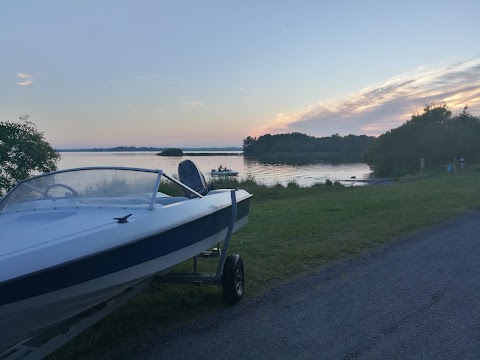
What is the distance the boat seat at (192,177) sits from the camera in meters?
5.39

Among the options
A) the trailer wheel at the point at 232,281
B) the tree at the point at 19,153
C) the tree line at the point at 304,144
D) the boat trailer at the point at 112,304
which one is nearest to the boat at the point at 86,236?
the boat trailer at the point at 112,304

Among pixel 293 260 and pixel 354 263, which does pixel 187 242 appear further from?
pixel 354 263

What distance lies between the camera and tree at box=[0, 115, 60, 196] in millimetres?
14523

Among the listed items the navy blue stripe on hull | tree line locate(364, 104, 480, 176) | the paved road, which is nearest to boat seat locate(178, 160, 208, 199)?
the navy blue stripe on hull

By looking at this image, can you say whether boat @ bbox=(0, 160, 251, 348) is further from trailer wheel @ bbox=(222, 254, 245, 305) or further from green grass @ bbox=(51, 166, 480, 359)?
green grass @ bbox=(51, 166, 480, 359)

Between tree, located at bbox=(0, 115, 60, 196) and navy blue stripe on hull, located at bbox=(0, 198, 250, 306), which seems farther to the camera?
tree, located at bbox=(0, 115, 60, 196)

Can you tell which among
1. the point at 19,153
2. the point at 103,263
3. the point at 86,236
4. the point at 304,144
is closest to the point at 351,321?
the point at 103,263

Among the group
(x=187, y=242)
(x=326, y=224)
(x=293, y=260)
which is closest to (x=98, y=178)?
(x=187, y=242)

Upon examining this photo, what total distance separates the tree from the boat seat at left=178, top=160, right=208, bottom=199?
36.4ft

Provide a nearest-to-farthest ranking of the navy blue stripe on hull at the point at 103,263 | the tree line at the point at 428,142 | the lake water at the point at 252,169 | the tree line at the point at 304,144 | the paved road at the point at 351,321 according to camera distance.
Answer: the navy blue stripe on hull at the point at 103,263
the paved road at the point at 351,321
the lake water at the point at 252,169
the tree line at the point at 428,142
the tree line at the point at 304,144

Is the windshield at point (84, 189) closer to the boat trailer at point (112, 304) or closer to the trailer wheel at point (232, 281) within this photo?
the boat trailer at point (112, 304)

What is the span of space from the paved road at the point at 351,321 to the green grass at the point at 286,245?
31cm

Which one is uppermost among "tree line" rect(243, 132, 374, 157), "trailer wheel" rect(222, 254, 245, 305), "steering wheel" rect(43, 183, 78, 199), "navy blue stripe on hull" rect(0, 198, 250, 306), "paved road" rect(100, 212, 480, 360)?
"tree line" rect(243, 132, 374, 157)

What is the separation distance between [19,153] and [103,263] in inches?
554
